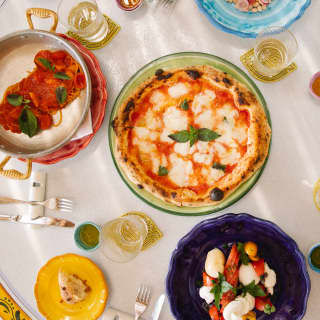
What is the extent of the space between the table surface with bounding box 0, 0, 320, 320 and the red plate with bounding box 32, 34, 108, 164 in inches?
2.4

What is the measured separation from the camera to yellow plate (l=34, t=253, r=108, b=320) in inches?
73.4

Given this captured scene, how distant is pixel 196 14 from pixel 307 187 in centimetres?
101

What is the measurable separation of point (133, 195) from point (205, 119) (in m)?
0.52

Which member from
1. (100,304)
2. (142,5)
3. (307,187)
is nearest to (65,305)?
(100,304)

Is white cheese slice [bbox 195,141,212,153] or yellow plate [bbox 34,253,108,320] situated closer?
white cheese slice [bbox 195,141,212,153]

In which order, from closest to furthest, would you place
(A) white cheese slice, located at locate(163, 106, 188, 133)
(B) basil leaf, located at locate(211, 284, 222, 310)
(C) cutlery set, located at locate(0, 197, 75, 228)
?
(B) basil leaf, located at locate(211, 284, 222, 310) → (A) white cheese slice, located at locate(163, 106, 188, 133) → (C) cutlery set, located at locate(0, 197, 75, 228)

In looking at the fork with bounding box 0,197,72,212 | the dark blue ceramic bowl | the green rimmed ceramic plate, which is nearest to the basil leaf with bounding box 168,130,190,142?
the green rimmed ceramic plate

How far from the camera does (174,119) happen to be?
5.82ft

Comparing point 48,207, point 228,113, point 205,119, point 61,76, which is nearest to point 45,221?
point 48,207

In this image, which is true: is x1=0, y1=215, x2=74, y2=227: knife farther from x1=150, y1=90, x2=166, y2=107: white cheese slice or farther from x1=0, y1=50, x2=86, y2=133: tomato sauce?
x1=150, y1=90, x2=166, y2=107: white cheese slice

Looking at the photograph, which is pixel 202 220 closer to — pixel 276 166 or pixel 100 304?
pixel 276 166

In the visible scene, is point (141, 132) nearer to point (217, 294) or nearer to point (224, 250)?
point (224, 250)

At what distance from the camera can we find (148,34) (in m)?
1.93

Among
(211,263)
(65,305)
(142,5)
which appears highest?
(142,5)
